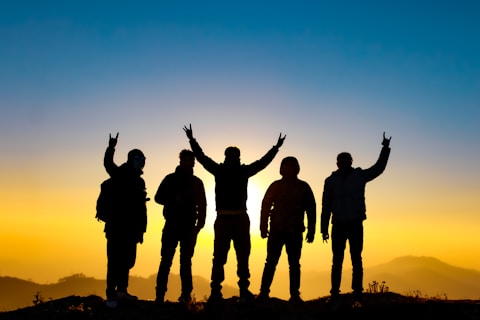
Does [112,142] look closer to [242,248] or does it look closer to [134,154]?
[134,154]

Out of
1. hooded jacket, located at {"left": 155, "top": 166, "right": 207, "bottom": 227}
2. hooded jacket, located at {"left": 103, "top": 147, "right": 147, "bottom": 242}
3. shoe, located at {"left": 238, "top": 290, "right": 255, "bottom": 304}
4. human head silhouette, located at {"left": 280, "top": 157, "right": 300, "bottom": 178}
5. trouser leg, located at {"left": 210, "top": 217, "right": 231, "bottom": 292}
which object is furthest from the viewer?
human head silhouette, located at {"left": 280, "top": 157, "right": 300, "bottom": 178}

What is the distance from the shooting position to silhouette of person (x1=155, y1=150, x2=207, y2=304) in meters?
12.2

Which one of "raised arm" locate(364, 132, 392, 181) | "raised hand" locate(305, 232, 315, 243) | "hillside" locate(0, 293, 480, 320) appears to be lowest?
"hillside" locate(0, 293, 480, 320)

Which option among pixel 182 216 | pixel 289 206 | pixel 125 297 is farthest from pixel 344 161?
pixel 125 297

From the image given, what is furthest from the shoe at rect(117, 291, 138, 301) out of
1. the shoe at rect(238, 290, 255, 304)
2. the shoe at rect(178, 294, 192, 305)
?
the shoe at rect(238, 290, 255, 304)

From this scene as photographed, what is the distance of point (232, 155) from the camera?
12.4 m

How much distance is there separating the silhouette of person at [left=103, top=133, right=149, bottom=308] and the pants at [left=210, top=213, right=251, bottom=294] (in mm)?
1759

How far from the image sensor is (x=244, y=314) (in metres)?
11.1

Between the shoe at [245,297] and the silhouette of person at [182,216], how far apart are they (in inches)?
48.3

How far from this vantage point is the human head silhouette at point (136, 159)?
12.0 meters

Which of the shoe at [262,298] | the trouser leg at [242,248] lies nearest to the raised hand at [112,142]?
the trouser leg at [242,248]

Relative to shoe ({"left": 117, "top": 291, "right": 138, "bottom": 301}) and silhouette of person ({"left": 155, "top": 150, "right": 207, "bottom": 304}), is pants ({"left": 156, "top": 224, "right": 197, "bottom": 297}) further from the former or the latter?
shoe ({"left": 117, "top": 291, "right": 138, "bottom": 301})

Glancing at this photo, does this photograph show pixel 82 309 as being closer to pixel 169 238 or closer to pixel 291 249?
pixel 169 238

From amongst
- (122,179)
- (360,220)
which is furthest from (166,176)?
(360,220)
